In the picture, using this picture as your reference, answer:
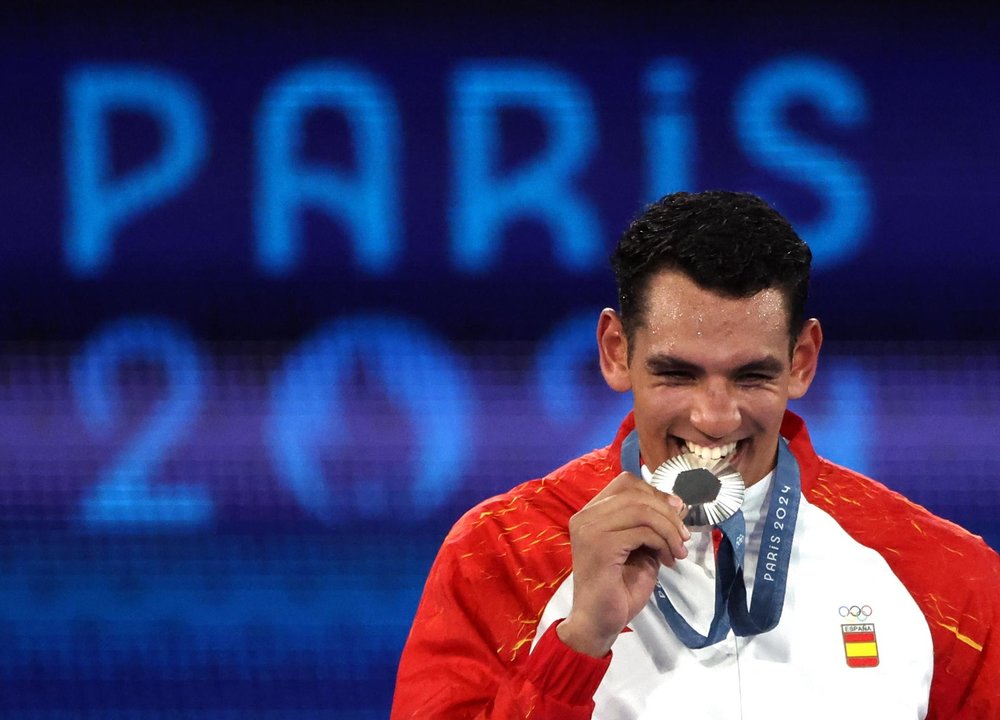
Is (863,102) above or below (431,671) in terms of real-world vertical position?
above

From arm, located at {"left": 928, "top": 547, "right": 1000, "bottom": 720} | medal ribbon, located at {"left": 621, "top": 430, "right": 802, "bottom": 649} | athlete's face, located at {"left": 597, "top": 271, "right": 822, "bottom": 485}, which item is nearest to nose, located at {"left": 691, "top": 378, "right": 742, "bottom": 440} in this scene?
athlete's face, located at {"left": 597, "top": 271, "right": 822, "bottom": 485}

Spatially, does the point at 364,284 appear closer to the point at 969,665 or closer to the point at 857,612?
the point at 857,612

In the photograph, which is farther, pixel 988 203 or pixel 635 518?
pixel 988 203

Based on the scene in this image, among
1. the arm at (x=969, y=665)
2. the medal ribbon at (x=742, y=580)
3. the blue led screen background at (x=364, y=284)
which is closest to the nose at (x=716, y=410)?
the medal ribbon at (x=742, y=580)

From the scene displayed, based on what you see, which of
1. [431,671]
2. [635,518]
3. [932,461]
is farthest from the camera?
[932,461]

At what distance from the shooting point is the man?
6.43ft

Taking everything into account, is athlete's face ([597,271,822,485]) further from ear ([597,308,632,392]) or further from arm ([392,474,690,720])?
arm ([392,474,690,720])

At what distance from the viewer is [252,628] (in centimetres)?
372

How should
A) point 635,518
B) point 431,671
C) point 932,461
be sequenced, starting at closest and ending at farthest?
point 635,518 → point 431,671 → point 932,461

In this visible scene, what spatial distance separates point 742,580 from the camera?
2041mm

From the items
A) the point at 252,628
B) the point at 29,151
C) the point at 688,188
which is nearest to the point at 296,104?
the point at 29,151

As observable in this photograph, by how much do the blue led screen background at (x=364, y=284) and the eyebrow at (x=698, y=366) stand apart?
1.72 metres

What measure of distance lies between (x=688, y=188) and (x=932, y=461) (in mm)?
865

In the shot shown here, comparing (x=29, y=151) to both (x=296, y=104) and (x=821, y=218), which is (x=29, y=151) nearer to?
(x=296, y=104)
